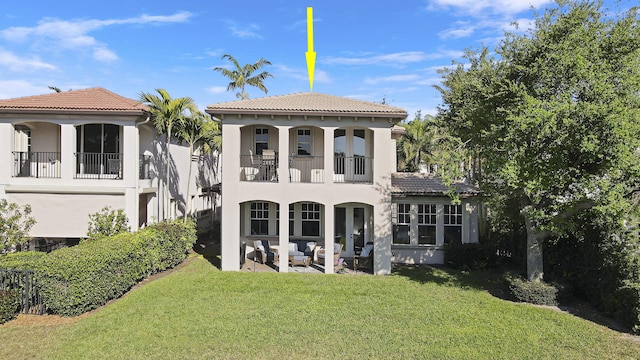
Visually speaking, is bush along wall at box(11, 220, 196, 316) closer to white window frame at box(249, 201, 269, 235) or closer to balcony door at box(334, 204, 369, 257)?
white window frame at box(249, 201, 269, 235)

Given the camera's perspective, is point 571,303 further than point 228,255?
No

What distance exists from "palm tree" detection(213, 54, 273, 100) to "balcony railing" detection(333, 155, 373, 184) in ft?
64.3

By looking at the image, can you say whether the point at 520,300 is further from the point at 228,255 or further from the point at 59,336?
the point at 59,336

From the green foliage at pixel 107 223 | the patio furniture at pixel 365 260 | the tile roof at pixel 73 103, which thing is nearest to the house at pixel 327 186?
the patio furniture at pixel 365 260

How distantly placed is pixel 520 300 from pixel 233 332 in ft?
27.6

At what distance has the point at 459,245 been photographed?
644 inches

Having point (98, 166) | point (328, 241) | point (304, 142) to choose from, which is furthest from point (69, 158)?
point (328, 241)

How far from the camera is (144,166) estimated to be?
17922 millimetres

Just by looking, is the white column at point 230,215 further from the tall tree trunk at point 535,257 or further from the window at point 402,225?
the tall tree trunk at point 535,257

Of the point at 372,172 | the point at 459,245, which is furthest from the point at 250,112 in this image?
the point at 459,245

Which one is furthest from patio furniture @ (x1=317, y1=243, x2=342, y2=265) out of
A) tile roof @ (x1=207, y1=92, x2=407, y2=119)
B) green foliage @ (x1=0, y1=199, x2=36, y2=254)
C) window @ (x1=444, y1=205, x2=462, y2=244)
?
green foliage @ (x1=0, y1=199, x2=36, y2=254)

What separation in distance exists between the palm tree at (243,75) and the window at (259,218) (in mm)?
18491

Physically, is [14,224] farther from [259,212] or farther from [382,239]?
[382,239]

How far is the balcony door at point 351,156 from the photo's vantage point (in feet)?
55.4
